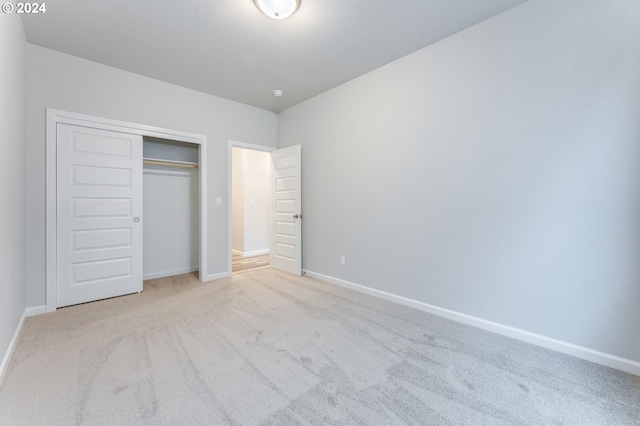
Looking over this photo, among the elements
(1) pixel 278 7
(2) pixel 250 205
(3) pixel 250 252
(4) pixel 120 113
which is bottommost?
(3) pixel 250 252

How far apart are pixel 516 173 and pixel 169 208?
454cm

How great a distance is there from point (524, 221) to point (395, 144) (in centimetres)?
147

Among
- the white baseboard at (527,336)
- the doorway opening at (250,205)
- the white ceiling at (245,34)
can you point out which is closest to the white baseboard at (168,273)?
the doorway opening at (250,205)

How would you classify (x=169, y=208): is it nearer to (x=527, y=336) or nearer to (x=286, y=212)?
(x=286, y=212)

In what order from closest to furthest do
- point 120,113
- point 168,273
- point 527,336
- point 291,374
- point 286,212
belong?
point 291,374
point 527,336
point 120,113
point 168,273
point 286,212

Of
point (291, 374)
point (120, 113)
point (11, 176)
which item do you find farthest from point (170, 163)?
point (291, 374)

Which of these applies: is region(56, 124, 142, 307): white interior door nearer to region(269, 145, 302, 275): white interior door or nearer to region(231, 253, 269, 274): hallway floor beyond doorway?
region(231, 253, 269, 274): hallway floor beyond doorway

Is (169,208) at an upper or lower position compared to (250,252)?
upper

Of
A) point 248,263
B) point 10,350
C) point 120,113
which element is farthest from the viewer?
point 248,263

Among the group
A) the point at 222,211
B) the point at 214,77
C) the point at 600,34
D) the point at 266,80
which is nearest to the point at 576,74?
the point at 600,34

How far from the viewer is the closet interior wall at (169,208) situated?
4078 millimetres

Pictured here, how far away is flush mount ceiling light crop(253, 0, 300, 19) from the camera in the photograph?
6.93ft

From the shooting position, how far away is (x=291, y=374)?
1794 mm

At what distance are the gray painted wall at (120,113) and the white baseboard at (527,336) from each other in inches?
107
